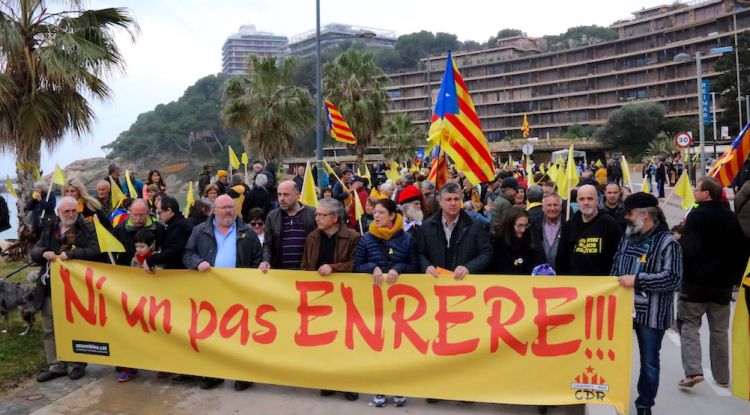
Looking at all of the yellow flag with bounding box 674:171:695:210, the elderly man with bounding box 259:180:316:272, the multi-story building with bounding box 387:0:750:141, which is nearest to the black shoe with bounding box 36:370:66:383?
the elderly man with bounding box 259:180:316:272

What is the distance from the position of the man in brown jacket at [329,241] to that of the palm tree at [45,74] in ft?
23.2

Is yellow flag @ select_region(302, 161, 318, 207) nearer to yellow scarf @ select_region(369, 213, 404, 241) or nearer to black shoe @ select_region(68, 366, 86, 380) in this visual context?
yellow scarf @ select_region(369, 213, 404, 241)

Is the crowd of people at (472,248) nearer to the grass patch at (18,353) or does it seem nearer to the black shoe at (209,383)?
the black shoe at (209,383)

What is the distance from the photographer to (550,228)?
19.8 feet

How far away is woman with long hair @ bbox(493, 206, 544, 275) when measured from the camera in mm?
5332

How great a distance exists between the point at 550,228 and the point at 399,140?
1736 inches

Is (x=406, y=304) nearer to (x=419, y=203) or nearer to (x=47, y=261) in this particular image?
(x=419, y=203)

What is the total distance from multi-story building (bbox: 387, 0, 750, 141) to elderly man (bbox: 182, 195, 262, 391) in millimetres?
68946

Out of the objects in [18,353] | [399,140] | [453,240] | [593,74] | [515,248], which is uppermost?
[593,74]

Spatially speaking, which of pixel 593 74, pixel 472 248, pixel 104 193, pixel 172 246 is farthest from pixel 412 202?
pixel 593 74

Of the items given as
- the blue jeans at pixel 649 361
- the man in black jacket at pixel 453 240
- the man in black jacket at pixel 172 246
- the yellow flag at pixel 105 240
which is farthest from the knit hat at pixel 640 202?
the yellow flag at pixel 105 240

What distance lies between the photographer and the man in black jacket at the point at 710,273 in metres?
5.19

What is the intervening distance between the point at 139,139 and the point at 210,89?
19474 millimetres

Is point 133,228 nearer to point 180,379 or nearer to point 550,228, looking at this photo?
point 180,379
